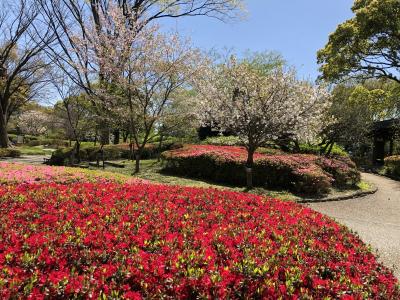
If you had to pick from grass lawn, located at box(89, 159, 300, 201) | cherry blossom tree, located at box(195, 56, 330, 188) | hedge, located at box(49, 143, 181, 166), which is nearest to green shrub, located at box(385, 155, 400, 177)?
cherry blossom tree, located at box(195, 56, 330, 188)

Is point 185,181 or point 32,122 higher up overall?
point 32,122

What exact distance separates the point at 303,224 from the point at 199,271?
2.15m

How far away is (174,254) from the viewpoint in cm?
295

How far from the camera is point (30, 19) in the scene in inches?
986

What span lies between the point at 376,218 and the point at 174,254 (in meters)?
7.61

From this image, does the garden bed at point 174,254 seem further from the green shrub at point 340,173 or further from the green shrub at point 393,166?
the green shrub at point 393,166

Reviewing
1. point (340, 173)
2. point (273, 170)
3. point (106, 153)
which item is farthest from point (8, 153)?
point (340, 173)

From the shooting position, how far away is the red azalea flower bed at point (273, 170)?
37.7 feet

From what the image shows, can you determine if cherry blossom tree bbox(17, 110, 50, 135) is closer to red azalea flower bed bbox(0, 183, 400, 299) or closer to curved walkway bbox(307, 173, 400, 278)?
curved walkway bbox(307, 173, 400, 278)

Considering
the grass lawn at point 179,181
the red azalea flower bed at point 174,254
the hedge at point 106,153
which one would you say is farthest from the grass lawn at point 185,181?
the red azalea flower bed at point 174,254

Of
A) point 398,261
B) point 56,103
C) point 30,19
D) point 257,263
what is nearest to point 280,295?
point 257,263

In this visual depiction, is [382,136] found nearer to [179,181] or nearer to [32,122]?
[179,181]

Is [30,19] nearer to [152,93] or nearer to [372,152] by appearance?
[152,93]

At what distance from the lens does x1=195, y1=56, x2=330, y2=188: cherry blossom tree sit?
11.4m
